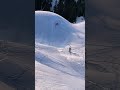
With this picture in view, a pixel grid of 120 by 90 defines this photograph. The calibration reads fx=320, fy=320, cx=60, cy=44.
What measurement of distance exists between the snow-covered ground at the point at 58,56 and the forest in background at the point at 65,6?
219 centimetres

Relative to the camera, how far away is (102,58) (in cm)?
210

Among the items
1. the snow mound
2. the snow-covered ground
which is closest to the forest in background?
the snow-covered ground

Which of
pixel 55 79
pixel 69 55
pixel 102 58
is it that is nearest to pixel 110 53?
pixel 102 58

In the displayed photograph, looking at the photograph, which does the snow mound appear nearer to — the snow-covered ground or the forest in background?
the snow-covered ground

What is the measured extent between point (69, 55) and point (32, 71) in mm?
4898

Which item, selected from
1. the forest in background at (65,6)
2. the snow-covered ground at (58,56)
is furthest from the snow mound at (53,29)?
the forest in background at (65,6)

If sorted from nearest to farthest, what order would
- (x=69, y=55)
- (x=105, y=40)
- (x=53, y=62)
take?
(x=105, y=40), (x=53, y=62), (x=69, y=55)

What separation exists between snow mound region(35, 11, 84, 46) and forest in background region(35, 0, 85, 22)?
95.3 inches

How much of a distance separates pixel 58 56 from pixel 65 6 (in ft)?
17.9

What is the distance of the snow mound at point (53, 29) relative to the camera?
900 centimetres

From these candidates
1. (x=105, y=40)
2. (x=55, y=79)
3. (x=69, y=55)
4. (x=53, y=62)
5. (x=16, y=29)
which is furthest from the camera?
(x=69, y=55)

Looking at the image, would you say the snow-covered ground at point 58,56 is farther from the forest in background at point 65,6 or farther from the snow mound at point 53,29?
the forest in background at point 65,6

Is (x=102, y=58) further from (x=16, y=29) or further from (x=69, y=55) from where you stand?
(x=69, y=55)

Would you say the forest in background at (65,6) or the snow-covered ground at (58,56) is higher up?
the forest in background at (65,6)
